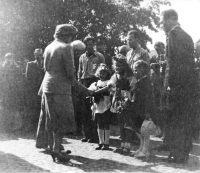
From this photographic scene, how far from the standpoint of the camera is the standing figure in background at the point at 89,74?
7750 millimetres

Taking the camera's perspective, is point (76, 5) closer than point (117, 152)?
No

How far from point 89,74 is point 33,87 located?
1.99 meters

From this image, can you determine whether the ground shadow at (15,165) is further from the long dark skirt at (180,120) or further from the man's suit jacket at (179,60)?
the man's suit jacket at (179,60)

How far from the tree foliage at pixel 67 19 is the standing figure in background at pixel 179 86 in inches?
290

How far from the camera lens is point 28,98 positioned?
9156 millimetres

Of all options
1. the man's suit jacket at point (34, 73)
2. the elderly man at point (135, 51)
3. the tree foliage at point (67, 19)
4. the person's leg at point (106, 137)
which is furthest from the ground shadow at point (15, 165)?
the tree foliage at point (67, 19)

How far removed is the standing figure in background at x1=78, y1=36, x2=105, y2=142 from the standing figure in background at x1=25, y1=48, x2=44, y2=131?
57.5 inches

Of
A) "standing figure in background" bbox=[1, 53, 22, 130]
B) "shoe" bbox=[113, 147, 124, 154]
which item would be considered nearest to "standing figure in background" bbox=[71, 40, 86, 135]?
"standing figure in background" bbox=[1, 53, 22, 130]

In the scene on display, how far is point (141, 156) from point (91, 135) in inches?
75.2

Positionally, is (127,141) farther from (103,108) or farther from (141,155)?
(103,108)

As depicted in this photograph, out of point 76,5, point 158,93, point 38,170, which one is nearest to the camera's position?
point 38,170

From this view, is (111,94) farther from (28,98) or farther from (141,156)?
(28,98)

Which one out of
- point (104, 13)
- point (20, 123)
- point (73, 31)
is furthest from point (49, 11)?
point (73, 31)

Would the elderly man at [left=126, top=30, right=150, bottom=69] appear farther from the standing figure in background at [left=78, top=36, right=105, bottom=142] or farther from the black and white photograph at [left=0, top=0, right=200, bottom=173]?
the standing figure in background at [left=78, top=36, right=105, bottom=142]
